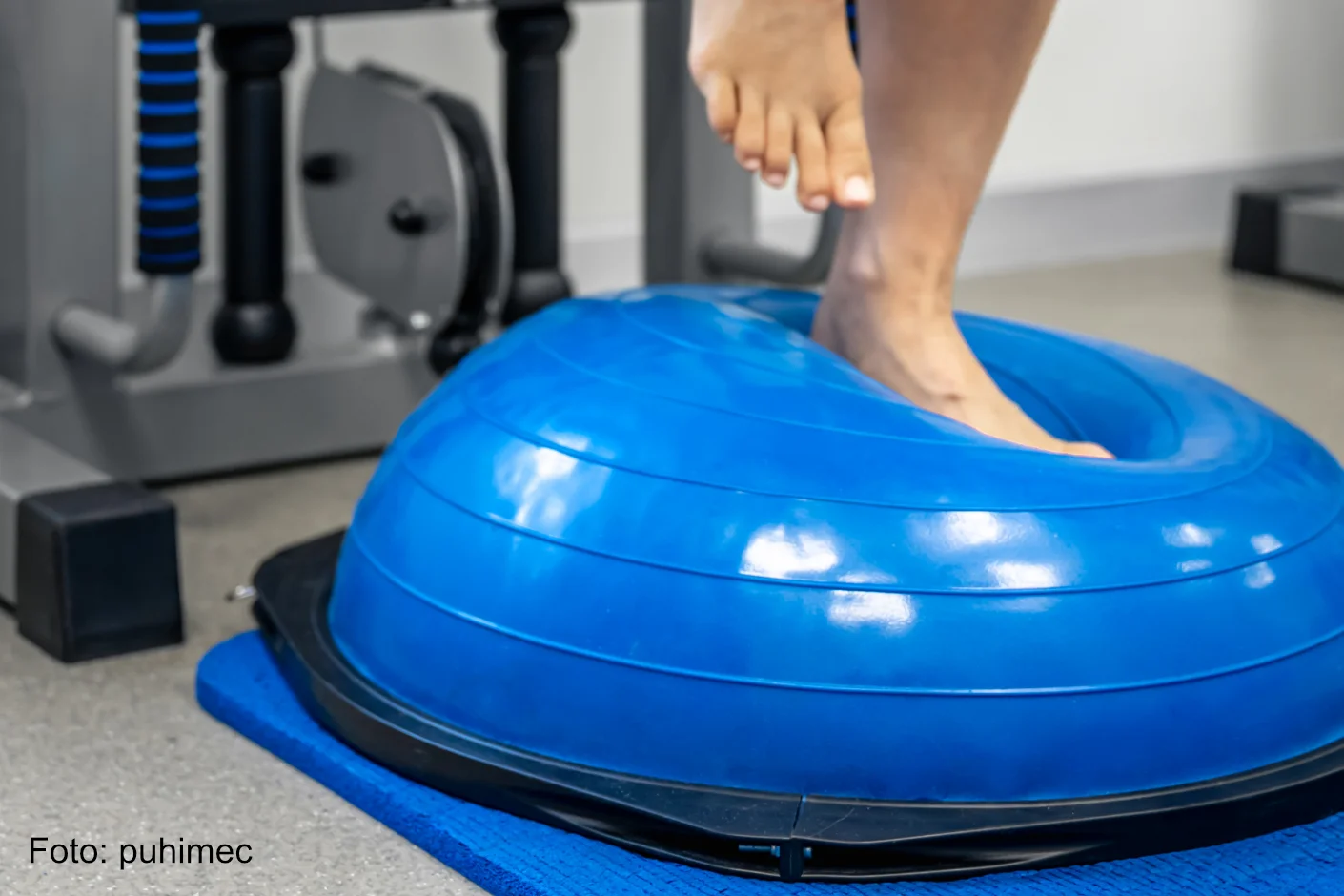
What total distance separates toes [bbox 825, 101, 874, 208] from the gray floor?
481 millimetres

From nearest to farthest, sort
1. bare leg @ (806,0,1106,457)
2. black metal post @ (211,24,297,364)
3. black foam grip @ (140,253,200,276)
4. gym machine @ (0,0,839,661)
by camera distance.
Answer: bare leg @ (806,0,1106,457), gym machine @ (0,0,839,661), black foam grip @ (140,253,200,276), black metal post @ (211,24,297,364)

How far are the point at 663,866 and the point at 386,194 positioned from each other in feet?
3.20

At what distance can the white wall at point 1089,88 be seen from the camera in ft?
7.72

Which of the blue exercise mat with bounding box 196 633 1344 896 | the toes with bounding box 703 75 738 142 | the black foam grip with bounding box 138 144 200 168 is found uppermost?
the toes with bounding box 703 75 738 142

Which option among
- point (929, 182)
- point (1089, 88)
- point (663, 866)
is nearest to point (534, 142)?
point (929, 182)

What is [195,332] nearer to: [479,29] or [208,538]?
[208,538]

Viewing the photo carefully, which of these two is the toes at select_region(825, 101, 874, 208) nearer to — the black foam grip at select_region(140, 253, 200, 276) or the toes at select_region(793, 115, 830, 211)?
the toes at select_region(793, 115, 830, 211)

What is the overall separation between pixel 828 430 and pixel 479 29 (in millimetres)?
1347

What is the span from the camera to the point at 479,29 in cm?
237

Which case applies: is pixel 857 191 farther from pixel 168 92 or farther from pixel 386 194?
pixel 386 194

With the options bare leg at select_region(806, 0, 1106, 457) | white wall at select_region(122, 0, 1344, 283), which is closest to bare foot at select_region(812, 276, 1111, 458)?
bare leg at select_region(806, 0, 1106, 457)

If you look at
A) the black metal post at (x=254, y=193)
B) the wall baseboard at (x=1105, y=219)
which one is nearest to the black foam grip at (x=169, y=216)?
the black metal post at (x=254, y=193)

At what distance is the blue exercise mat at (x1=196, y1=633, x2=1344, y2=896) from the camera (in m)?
1.08

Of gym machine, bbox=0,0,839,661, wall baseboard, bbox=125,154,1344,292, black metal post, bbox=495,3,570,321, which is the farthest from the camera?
wall baseboard, bbox=125,154,1344,292
